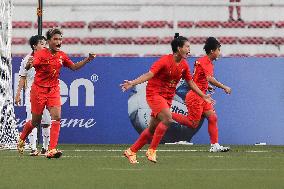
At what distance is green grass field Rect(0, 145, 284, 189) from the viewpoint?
7.87 meters

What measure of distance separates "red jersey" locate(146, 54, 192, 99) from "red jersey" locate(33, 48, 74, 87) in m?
1.57

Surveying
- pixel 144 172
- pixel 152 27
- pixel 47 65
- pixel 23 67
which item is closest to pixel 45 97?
pixel 47 65

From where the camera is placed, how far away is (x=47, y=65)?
500 inches

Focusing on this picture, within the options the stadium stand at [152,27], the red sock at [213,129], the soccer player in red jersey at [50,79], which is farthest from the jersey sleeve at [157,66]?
the stadium stand at [152,27]

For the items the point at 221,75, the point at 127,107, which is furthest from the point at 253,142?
the point at 127,107

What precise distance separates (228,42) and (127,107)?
6.47 meters

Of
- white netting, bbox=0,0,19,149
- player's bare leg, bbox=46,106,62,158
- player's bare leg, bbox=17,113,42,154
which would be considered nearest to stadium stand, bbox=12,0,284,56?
white netting, bbox=0,0,19,149

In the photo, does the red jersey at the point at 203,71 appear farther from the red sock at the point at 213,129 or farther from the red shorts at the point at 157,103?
the red shorts at the point at 157,103

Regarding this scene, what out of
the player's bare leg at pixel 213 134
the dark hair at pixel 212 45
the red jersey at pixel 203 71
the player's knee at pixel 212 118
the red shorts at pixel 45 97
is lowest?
the player's bare leg at pixel 213 134

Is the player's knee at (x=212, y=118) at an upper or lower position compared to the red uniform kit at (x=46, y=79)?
lower

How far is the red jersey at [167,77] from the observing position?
1170cm

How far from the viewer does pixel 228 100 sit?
59.8 feet

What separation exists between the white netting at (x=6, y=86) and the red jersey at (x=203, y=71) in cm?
356

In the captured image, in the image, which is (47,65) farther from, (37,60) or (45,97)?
(45,97)
